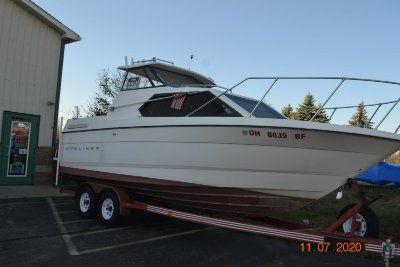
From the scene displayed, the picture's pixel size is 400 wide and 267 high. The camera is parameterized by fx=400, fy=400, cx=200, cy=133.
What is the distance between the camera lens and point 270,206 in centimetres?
548

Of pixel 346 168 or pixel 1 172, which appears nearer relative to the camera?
pixel 346 168

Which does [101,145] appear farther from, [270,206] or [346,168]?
[346,168]

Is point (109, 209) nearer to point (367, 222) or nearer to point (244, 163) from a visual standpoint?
point (244, 163)

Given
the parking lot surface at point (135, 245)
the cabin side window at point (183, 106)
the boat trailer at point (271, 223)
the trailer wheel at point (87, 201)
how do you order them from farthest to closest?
the trailer wheel at point (87, 201) → the cabin side window at point (183, 106) → the parking lot surface at point (135, 245) → the boat trailer at point (271, 223)

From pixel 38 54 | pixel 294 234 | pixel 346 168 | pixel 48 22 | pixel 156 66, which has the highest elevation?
pixel 48 22

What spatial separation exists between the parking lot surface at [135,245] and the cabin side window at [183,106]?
1.95 m

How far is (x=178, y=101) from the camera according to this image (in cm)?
635

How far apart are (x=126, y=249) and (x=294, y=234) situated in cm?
228

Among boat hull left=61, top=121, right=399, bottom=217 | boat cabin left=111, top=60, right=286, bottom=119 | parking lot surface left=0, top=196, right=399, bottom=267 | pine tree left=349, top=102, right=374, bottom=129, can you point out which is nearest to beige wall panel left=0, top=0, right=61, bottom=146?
parking lot surface left=0, top=196, right=399, bottom=267

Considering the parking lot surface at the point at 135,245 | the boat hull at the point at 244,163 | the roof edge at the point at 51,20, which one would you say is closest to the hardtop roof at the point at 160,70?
the boat hull at the point at 244,163

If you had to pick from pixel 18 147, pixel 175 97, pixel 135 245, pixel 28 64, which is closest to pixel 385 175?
pixel 175 97

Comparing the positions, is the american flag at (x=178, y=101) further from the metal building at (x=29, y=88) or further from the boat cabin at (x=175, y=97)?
the metal building at (x=29, y=88)

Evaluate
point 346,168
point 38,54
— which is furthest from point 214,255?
point 38,54

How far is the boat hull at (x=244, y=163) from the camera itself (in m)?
5.03
